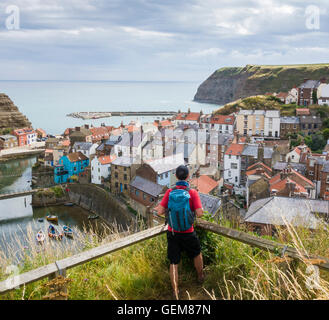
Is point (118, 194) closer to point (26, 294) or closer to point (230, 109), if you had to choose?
point (26, 294)

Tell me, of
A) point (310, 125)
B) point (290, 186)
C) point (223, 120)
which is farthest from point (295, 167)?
point (223, 120)

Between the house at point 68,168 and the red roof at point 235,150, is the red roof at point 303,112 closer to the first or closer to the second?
Answer: the red roof at point 235,150

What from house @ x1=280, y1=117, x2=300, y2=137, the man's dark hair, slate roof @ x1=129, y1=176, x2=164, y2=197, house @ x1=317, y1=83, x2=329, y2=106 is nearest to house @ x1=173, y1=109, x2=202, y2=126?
house @ x1=280, y1=117, x2=300, y2=137

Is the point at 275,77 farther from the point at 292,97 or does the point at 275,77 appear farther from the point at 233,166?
the point at 233,166

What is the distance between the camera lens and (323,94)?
193 feet

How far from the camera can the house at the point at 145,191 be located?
26170 mm

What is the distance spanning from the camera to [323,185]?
24953mm

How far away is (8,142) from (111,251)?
233 feet

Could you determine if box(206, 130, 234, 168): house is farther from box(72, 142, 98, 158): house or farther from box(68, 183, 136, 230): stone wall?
box(72, 142, 98, 158): house

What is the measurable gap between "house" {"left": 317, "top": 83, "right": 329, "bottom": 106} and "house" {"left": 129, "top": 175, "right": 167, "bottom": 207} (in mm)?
43192

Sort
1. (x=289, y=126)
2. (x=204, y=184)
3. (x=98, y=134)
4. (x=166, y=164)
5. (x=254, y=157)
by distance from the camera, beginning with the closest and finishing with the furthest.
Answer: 1. (x=204, y=184)
2. (x=166, y=164)
3. (x=254, y=157)
4. (x=289, y=126)
5. (x=98, y=134)

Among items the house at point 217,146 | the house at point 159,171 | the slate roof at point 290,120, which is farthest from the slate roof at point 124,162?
the slate roof at point 290,120

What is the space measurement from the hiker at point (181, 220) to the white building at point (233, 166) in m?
28.3

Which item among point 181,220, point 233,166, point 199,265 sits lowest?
point 233,166
